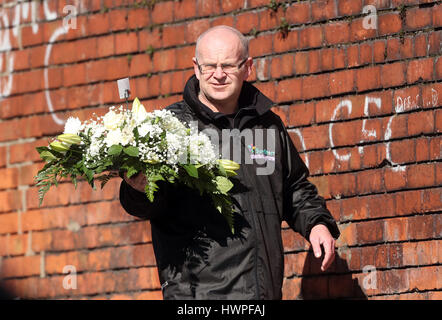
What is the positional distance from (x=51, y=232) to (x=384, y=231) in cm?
262

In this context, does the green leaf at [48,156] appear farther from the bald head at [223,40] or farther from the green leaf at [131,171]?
the bald head at [223,40]

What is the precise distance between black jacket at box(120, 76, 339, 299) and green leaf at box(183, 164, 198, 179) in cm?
22

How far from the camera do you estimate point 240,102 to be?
541cm

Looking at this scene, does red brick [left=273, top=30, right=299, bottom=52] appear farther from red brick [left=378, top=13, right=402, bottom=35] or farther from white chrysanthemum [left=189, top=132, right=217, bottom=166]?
white chrysanthemum [left=189, top=132, right=217, bottom=166]

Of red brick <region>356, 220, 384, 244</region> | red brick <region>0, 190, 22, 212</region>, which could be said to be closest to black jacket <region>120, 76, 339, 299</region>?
red brick <region>356, 220, 384, 244</region>

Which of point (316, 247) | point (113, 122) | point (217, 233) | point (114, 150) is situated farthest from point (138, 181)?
point (316, 247)

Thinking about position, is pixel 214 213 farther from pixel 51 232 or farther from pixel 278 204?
pixel 51 232

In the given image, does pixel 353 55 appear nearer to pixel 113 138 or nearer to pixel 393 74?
pixel 393 74

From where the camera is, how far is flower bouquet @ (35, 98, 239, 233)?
15.1ft

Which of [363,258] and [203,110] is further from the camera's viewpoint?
[363,258]

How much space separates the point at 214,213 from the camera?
501cm
